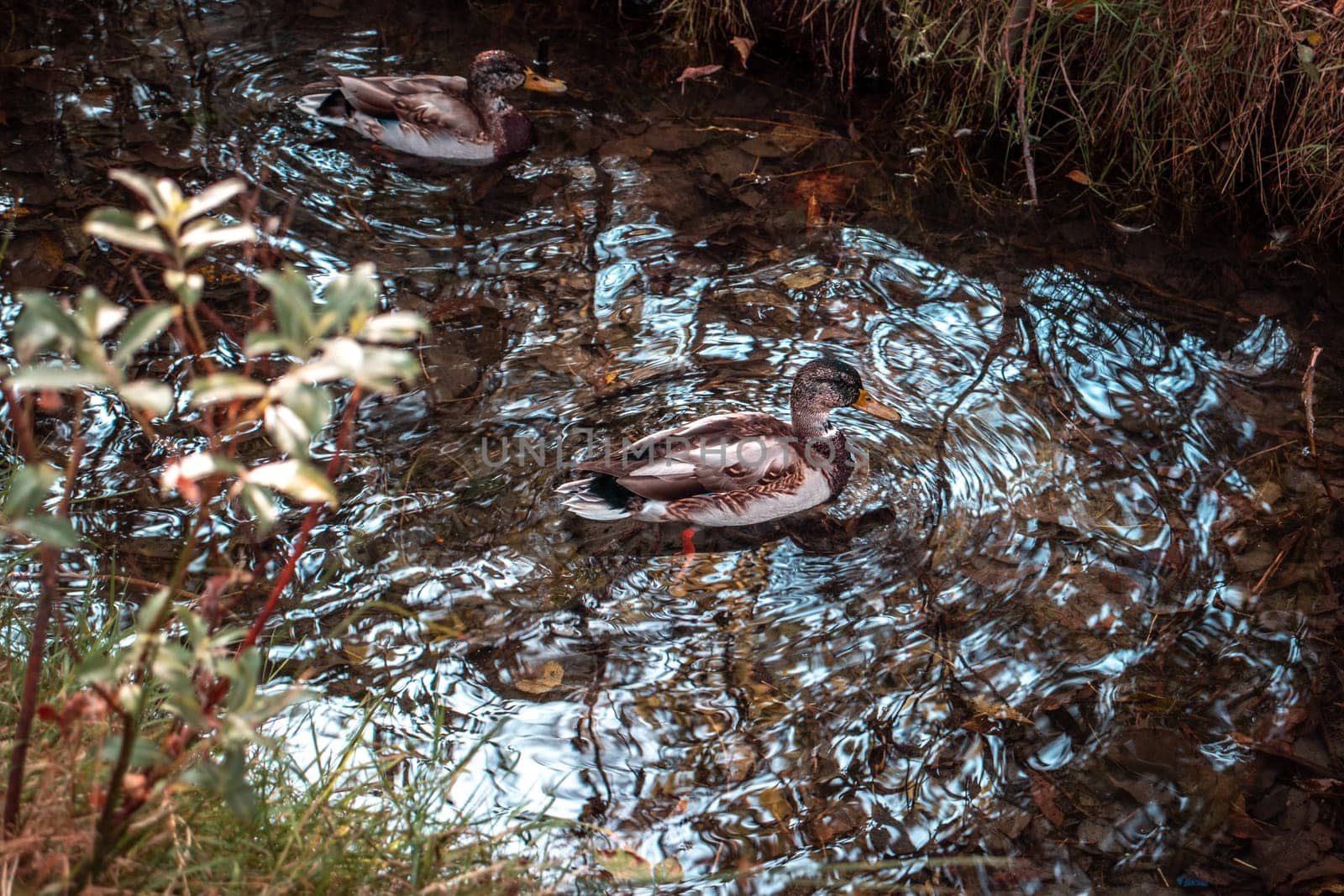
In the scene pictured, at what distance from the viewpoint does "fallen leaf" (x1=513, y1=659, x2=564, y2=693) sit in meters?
3.30

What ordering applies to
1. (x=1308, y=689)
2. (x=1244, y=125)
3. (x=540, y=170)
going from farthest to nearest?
(x=540, y=170) < (x=1244, y=125) < (x=1308, y=689)

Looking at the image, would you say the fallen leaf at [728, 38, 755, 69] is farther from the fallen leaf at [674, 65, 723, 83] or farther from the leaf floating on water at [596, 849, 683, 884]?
the leaf floating on water at [596, 849, 683, 884]

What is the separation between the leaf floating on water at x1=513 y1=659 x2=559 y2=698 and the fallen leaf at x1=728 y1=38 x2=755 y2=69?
4437mm

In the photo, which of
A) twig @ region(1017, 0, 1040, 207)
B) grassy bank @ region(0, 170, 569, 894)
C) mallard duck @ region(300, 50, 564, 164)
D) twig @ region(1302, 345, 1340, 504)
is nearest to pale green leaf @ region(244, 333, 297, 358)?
grassy bank @ region(0, 170, 569, 894)

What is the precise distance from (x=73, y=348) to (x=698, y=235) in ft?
13.7

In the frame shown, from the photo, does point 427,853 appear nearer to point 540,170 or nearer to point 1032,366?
point 1032,366

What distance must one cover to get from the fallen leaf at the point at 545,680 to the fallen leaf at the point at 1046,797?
139 centimetres

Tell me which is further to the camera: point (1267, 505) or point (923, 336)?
point (923, 336)

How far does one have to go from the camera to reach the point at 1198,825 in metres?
3.12

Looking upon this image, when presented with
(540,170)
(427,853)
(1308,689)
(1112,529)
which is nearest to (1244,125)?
(1112,529)

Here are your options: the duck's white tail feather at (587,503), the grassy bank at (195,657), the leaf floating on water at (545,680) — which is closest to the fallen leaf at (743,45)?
the grassy bank at (195,657)

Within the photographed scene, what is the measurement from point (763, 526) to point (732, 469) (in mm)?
272

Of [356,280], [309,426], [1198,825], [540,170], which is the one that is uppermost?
[356,280]

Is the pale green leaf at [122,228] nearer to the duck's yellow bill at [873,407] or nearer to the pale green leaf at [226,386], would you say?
the pale green leaf at [226,386]
